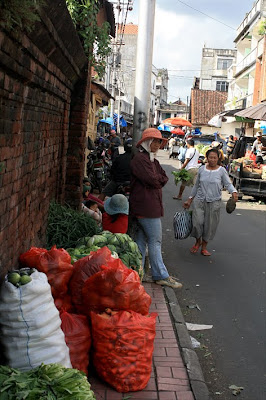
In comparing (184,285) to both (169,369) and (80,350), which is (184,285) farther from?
(80,350)

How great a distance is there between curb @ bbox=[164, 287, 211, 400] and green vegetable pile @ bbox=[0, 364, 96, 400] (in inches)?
49.8

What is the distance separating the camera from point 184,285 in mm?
7316

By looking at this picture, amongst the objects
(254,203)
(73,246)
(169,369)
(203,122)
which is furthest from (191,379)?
(203,122)

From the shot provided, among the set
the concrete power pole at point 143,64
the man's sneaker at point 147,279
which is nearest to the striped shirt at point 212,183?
the concrete power pole at point 143,64

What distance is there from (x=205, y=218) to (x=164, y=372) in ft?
15.5

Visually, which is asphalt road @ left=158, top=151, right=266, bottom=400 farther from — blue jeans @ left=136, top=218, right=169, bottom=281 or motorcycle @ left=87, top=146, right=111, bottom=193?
motorcycle @ left=87, top=146, right=111, bottom=193

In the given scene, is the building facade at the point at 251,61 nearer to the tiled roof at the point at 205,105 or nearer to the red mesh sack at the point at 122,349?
the tiled roof at the point at 205,105

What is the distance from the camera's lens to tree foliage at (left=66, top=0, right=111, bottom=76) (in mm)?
6621

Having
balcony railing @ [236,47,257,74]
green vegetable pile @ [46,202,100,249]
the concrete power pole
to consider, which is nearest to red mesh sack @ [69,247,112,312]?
green vegetable pile @ [46,202,100,249]

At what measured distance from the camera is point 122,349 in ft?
12.4

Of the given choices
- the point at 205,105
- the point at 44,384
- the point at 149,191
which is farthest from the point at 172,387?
the point at 205,105

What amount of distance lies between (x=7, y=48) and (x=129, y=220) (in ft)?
14.0

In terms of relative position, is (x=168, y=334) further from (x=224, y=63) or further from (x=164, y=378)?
(x=224, y=63)

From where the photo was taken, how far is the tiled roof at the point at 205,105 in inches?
2335
